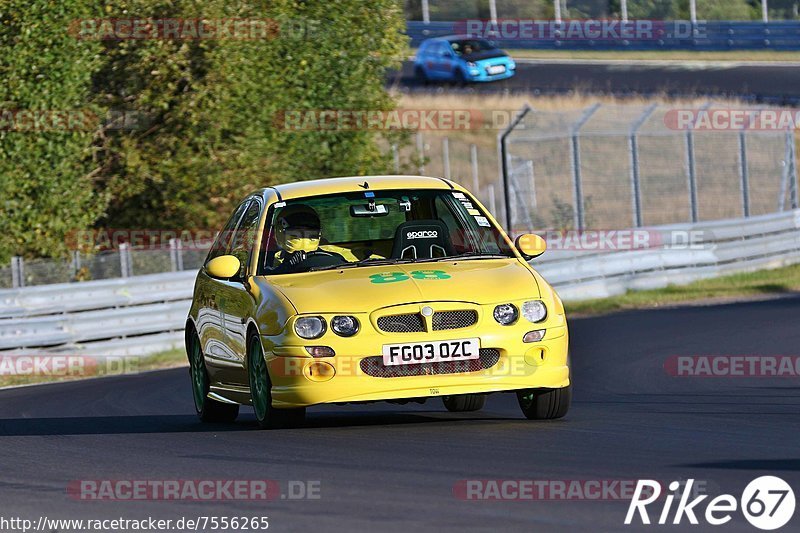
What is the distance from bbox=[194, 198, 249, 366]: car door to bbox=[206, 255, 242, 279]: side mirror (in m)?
0.59

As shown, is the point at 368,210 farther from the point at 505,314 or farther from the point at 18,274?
the point at 18,274

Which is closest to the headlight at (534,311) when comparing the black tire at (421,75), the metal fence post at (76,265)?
the metal fence post at (76,265)

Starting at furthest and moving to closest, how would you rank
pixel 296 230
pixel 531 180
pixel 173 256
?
1. pixel 531 180
2. pixel 173 256
3. pixel 296 230

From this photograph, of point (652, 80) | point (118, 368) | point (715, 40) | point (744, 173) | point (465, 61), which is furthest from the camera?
point (715, 40)

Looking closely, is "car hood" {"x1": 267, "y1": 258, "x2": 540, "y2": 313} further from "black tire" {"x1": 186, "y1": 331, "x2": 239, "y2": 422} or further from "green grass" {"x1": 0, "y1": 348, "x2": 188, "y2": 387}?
"green grass" {"x1": 0, "y1": 348, "x2": 188, "y2": 387}

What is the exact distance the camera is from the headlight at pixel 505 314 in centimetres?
930

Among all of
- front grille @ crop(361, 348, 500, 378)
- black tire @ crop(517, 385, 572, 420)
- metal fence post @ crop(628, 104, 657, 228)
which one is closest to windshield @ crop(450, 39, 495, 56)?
metal fence post @ crop(628, 104, 657, 228)

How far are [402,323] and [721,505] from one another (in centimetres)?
307

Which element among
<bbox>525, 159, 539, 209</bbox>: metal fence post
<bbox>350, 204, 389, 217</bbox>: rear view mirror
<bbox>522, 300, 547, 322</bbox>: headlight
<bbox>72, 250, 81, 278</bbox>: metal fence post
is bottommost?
<bbox>525, 159, 539, 209</bbox>: metal fence post

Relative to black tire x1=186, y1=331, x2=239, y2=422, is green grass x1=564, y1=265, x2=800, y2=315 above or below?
below

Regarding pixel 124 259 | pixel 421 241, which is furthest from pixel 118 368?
pixel 421 241

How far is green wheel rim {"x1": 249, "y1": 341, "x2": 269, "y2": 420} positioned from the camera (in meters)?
9.58

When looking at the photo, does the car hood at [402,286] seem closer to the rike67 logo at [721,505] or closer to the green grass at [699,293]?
the rike67 logo at [721,505]

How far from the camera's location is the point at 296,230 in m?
10.6
